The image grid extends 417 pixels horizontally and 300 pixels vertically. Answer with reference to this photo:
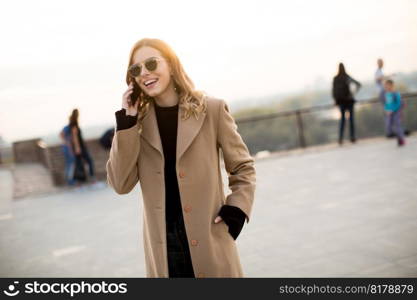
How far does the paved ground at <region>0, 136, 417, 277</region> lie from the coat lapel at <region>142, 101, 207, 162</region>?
2296mm

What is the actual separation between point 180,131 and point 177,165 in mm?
175

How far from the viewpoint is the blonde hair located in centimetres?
236

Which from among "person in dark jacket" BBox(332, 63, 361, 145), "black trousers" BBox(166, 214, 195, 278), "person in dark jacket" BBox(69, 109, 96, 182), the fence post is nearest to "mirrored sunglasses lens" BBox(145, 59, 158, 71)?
"black trousers" BBox(166, 214, 195, 278)

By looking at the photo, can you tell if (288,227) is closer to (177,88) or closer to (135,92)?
(177,88)

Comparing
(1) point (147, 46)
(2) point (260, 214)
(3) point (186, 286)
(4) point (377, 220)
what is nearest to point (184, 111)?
(1) point (147, 46)

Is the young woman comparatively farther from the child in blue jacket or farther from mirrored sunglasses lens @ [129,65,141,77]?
the child in blue jacket

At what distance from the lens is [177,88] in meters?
2.46

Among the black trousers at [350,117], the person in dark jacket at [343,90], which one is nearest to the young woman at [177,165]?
the person in dark jacket at [343,90]

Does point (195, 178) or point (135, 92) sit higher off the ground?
point (135, 92)

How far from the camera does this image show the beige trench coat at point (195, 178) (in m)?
2.28

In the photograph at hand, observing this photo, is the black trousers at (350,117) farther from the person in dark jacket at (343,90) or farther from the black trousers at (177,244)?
the black trousers at (177,244)

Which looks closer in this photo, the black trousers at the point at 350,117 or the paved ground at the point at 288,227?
the paved ground at the point at 288,227

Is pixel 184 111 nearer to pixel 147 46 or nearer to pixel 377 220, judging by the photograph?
pixel 147 46

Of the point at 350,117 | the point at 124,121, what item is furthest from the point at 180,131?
the point at 350,117
